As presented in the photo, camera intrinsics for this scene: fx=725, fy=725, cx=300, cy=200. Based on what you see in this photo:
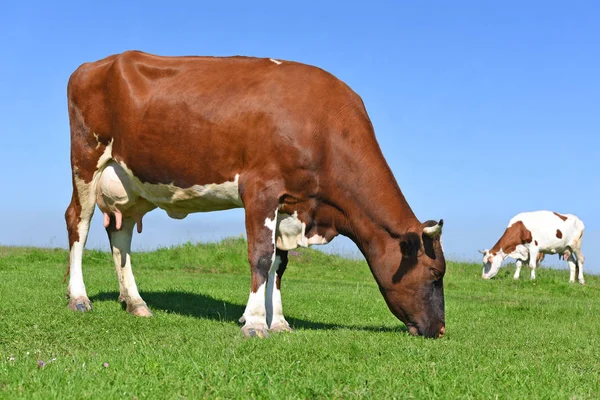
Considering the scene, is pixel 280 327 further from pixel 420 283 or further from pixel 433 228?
pixel 433 228

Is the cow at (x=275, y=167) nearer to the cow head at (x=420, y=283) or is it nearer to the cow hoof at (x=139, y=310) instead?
the cow head at (x=420, y=283)

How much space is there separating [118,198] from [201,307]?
85.0 inches

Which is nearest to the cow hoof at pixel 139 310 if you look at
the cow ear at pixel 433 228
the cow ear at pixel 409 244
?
the cow ear at pixel 409 244

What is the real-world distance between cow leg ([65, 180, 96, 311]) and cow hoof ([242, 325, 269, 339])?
337 centimetres

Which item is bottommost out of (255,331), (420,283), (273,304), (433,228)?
(255,331)

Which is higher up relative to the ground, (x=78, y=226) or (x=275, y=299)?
(x=78, y=226)

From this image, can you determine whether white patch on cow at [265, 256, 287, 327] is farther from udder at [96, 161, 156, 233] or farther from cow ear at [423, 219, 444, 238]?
udder at [96, 161, 156, 233]

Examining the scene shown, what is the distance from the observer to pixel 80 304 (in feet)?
32.9

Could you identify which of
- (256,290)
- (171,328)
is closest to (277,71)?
(256,290)

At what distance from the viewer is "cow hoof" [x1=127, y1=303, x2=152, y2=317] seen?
9930 millimetres

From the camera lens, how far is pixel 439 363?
606cm

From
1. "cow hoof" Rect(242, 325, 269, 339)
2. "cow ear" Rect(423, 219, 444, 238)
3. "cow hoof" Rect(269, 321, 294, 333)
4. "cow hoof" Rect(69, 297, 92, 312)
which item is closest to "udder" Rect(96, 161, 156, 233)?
"cow hoof" Rect(69, 297, 92, 312)

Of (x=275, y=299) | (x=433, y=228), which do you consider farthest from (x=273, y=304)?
(x=433, y=228)

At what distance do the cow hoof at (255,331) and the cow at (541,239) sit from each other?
21240 millimetres
